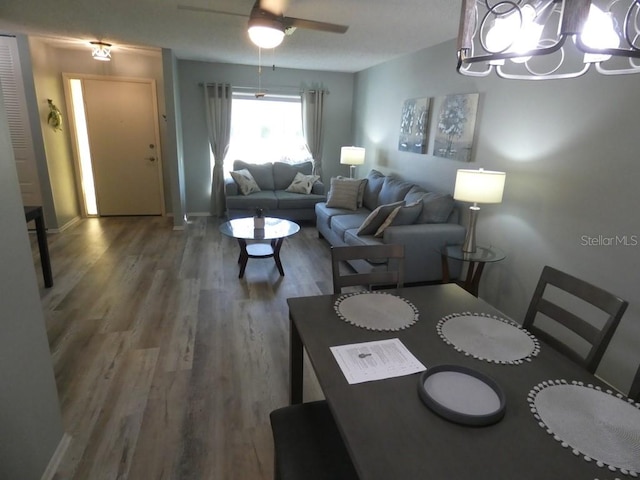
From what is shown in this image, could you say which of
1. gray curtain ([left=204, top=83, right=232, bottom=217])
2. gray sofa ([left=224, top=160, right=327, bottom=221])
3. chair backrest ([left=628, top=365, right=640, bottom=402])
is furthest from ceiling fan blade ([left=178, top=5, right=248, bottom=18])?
chair backrest ([left=628, top=365, right=640, bottom=402])

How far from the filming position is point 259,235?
369 cm

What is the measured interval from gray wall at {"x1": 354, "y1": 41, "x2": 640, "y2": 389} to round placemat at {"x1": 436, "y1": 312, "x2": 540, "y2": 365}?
123cm

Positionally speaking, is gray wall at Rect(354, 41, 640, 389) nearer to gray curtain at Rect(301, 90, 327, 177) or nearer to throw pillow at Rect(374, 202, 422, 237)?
throw pillow at Rect(374, 202, 422, 237)

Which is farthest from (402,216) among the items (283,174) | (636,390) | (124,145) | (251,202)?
(124,145)

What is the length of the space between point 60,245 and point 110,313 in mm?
2192

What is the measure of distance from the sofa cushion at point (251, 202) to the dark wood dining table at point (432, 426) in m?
4.08

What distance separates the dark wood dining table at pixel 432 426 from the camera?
856mm

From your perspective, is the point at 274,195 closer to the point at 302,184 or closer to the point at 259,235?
the point at 302,184

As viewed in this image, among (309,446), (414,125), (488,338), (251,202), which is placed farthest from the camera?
(251,202)

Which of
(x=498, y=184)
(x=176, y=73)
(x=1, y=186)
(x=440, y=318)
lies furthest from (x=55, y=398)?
(x=176, y=73)

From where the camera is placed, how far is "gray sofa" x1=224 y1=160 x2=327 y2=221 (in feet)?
17.6

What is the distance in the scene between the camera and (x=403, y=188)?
427cm

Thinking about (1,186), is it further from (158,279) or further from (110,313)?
(158,279)
